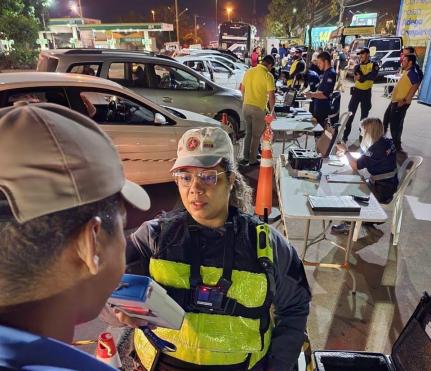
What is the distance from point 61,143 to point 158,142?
14.0 ft

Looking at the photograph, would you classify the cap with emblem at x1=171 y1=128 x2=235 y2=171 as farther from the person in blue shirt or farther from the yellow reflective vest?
the person in blue shirt

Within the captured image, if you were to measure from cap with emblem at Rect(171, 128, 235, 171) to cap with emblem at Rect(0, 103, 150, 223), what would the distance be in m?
0.94

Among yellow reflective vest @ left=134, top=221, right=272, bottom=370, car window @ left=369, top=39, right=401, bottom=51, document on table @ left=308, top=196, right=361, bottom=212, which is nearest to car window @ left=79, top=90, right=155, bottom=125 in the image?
document on table @ left=308, top=196, right=361, bottom=212

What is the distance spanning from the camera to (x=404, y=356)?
6.56 feet

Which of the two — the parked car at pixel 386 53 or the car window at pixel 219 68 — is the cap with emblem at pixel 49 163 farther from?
the parked car at pixel 386 53

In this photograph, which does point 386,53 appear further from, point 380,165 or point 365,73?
→ point 380,165

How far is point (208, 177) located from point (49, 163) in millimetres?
1081

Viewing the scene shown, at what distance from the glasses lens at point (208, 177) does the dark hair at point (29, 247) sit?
1044 millimetres

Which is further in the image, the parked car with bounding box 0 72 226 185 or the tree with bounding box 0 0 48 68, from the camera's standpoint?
the tree with bounding box 0 0 48 68

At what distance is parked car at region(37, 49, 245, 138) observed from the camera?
6.35 m

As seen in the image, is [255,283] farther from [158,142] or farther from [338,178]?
[158,142]

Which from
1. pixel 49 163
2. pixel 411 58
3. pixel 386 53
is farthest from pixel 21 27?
pixel 49 163

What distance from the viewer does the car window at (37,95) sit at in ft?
12.6

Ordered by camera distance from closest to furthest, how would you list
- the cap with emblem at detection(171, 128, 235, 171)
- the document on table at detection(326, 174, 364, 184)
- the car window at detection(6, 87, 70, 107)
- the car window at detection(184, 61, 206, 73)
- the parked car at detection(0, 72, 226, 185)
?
the cap with emblem at detection(171, 128, 235, 171) < the document on table at detection(326, 174, 364, 184) < the car window at detection(6, 87, 70, 107) < the parked car at detection(0, 72, 226, 185) < the car window at detection(184, 61, 206, 73)
